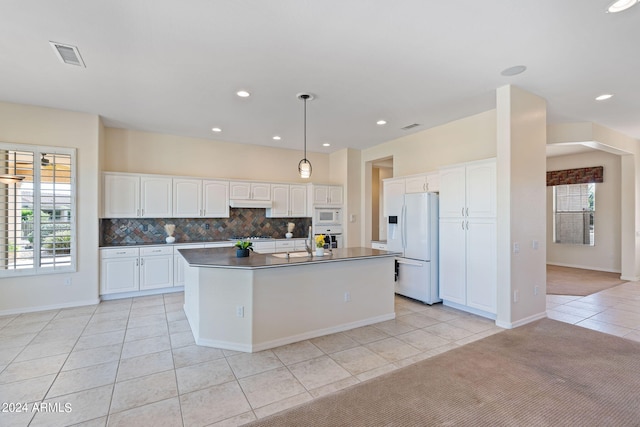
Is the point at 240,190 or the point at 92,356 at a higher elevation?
the point at 240,190

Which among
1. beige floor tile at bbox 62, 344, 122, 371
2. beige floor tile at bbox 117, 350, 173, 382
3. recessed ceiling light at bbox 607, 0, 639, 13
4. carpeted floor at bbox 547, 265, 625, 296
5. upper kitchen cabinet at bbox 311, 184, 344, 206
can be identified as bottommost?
beige floor tile at bbox 117, 350, 173, 382

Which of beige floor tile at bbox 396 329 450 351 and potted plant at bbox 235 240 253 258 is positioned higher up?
potted plant at bbox 235 240 253 258

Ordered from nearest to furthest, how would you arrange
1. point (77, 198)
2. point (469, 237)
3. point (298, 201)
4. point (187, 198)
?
1. point (469, 237)
2. point (77, 198)
3. point (187, 198)
4. point (298, 201)

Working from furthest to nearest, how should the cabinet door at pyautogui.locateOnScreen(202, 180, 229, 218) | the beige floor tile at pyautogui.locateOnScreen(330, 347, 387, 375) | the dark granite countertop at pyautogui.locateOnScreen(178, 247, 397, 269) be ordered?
the cabinet door at pyautogui.locateOnScreen(202, 180, 229, 218), the dark granite countertop at pyautogui.locateOnScreen(178, 247, 397, 269), the beige floor tile at pyautogui.locateOnScreen(330, 347, 387, 375)

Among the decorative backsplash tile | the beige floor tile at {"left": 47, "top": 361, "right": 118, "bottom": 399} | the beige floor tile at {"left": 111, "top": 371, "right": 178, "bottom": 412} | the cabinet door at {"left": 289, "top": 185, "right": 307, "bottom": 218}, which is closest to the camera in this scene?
the beige floor tile at {"left": 111, "top": 371, "right": 178, "bottom": 412}

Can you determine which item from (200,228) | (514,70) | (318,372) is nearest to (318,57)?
(514,70)

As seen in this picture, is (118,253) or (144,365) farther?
(118,253)

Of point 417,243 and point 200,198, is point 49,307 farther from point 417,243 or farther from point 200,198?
point 417,243

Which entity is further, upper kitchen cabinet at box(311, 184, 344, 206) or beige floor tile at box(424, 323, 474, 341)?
upper kitchen cabinet at box(311, 184, 344, 206)

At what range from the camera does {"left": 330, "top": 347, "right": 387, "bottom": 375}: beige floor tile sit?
2873 mm

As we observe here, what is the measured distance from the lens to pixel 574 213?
25.9 feet

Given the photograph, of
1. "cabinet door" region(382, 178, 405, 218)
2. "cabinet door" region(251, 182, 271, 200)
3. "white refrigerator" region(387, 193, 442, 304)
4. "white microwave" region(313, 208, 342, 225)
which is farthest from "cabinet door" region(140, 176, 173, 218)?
"white refrigerator" region(387, 193, 442, 304)

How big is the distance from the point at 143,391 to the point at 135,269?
128 inches

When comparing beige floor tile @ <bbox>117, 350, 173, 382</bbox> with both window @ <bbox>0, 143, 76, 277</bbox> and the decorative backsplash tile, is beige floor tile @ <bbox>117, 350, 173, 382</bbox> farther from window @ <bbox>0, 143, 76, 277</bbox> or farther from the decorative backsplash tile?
the decorative backsplash tile
